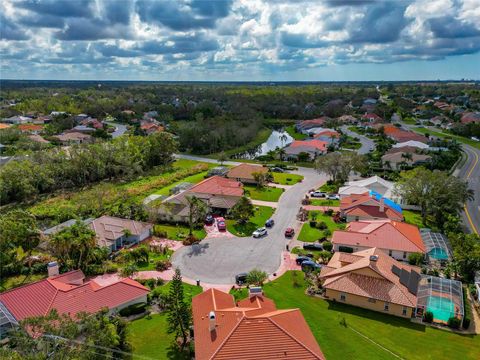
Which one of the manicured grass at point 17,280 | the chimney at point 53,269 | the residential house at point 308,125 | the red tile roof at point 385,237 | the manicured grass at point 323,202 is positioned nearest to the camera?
the chimney at point 53,269

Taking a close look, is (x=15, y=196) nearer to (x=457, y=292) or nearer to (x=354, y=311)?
(x=354, y=311)

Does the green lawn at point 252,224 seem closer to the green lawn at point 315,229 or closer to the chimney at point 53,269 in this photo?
the green lawn at point 315,229

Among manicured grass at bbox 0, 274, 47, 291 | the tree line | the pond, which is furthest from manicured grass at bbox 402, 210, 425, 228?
the tree line

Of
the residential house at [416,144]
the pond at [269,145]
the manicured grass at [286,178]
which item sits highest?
the residential house at [416,144]

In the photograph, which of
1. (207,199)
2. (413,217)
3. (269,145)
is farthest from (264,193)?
(269,145)

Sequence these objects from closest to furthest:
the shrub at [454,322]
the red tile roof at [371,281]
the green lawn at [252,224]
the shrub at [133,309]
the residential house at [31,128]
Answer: the shrub at [454,322], the shrub at [133,309], the red tile roof at [371,281], the green lawn at [252,224], the residential house at [31,128]

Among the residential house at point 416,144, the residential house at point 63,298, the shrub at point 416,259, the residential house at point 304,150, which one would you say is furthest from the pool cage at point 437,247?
the residential house at point 416,144
